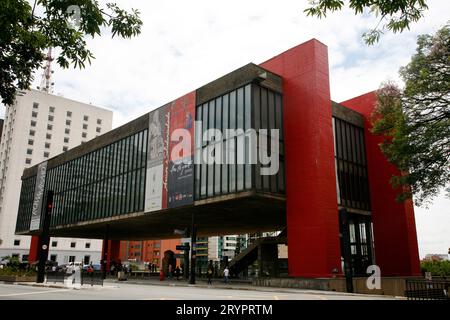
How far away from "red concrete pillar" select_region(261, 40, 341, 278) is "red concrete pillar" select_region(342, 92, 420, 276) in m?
8.53

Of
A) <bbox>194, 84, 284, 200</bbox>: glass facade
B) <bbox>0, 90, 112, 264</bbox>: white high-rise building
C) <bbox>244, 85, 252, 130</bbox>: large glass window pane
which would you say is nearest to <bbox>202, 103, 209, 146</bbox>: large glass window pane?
<bbox>194, 84, 284, 200</bbox>: glass facade

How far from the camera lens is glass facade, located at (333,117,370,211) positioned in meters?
35.5

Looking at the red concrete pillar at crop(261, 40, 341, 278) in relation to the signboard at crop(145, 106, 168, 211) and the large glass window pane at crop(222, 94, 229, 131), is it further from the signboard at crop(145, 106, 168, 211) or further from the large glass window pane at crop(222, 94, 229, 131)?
the signboard at crop(145, 106, 168, 211)

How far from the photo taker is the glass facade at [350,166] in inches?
1399

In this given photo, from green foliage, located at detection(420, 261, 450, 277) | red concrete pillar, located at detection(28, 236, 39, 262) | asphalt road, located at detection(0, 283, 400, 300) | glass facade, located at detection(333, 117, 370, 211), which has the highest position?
glass facade, located at detection(333, 117, 370, 211)

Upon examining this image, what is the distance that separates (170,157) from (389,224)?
2103 centimetres

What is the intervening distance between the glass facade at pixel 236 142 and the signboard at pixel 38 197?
35.1 m

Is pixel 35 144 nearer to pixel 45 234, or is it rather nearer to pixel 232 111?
pixel 45 234

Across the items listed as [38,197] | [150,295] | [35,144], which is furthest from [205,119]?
[35,144]

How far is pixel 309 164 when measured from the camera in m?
30.3

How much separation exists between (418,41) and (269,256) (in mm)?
24325

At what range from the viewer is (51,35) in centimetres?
889
